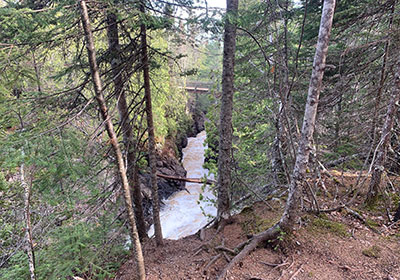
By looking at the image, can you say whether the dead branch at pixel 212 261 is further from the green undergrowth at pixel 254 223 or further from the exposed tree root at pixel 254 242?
the green undergrowth at pixel 254 223

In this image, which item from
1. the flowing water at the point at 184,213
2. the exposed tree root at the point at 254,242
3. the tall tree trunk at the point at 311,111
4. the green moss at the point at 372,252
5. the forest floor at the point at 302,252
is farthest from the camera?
the flowing water at the point at 184,213

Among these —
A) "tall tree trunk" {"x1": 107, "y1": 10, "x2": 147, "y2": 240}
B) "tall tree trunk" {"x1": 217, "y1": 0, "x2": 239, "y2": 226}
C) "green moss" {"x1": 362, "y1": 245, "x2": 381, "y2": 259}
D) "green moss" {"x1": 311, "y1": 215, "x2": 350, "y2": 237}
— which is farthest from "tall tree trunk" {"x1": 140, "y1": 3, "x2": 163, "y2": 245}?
"green moss" {"x1": 362, "y1": 245, "x2": 381, "y2": 259}

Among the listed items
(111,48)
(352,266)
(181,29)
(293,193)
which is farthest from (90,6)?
(352,266)

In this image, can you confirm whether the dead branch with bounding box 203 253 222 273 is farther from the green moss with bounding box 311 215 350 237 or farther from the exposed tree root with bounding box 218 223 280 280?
the green moss with bounding box 311 215 350 237

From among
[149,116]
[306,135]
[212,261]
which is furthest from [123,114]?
[306,135]

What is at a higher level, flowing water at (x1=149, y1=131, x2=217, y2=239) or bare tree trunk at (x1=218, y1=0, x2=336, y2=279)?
bare tree trunk at (x1=218, y1=0, x2=336, y2=279)

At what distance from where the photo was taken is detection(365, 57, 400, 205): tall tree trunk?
4.10 metres

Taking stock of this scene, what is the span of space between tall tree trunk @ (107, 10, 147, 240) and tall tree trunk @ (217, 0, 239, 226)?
2.03 m

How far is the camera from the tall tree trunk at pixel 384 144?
13.4 ft

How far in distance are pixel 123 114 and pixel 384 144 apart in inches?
222

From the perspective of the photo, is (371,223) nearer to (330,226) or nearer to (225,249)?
(330,226)

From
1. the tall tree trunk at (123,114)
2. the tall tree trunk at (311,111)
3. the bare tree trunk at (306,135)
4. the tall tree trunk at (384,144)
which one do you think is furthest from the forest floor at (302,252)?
the tall tree trunk at (123,114)

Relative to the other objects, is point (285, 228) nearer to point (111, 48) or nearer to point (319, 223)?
point (319, 223)

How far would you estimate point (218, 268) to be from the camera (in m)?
4.15
